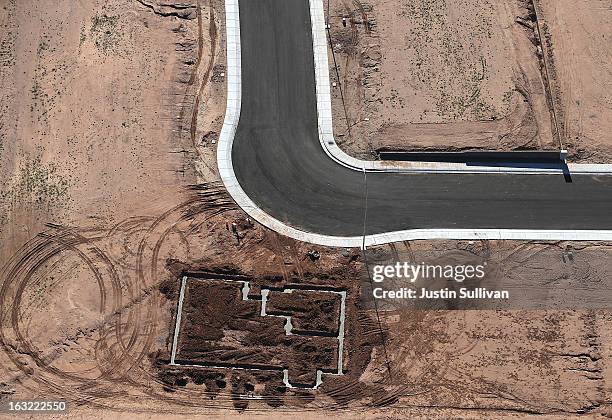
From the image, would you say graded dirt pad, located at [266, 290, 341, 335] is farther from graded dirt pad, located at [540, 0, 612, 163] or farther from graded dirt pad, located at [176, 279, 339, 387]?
graded dirt pad, located at [540, 0, 612, 163]

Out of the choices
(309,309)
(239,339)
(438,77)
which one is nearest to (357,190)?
(309,309)

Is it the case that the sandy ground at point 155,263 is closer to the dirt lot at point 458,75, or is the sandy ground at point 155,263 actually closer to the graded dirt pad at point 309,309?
the graded dirt pad at point 309,309

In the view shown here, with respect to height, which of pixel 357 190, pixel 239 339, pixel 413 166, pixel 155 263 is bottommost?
pixel 239 339

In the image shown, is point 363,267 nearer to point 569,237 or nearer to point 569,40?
point 569,237

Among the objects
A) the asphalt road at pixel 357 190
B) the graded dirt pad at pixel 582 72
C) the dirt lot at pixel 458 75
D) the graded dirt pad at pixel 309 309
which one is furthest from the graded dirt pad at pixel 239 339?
the graded dirt pad at pixel 582 72

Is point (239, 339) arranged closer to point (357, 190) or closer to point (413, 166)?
point (357, 190)

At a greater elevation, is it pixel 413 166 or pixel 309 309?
pixel 413 166
